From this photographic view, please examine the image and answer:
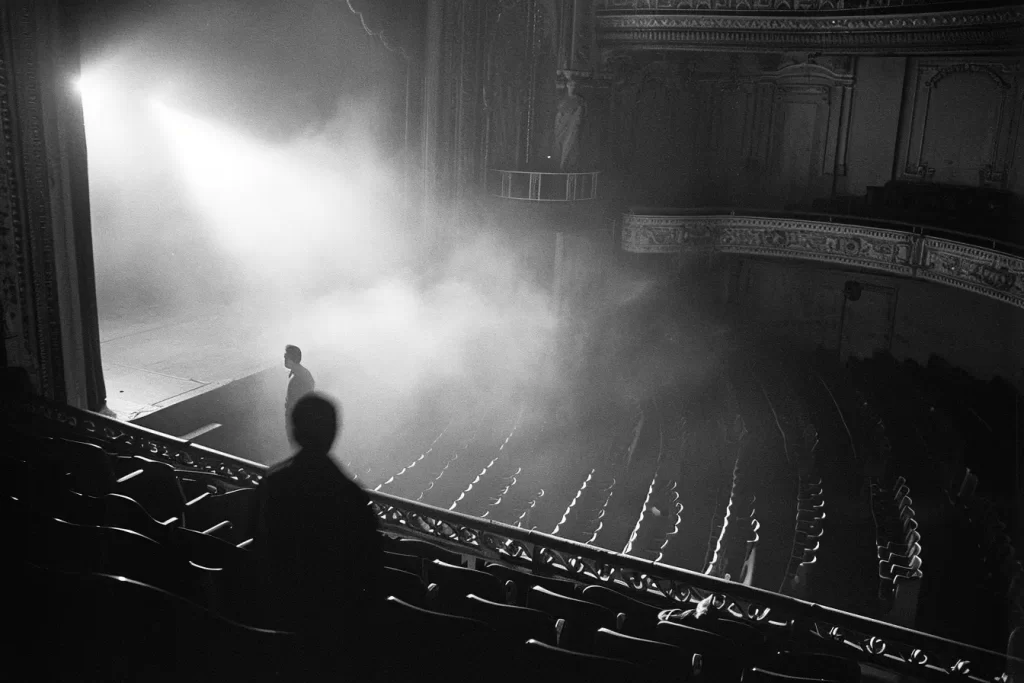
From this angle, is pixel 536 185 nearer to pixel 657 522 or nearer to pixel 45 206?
pixel 657 522

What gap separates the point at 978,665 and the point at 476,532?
2597mm

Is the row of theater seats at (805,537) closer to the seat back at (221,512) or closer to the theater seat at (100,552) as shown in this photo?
the seat back at (221,512)

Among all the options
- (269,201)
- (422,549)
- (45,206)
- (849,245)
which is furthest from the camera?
(269,201)

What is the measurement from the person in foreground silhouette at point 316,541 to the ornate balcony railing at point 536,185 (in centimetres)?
916

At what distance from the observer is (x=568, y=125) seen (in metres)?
11.8

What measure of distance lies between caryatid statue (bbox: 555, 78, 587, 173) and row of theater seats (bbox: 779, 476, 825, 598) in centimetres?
611

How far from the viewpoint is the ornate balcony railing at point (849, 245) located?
30.4 ft

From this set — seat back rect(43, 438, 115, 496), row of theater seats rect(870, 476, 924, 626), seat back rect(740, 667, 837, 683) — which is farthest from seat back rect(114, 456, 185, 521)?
row of theater seats rect(870, 476, 924, 626)

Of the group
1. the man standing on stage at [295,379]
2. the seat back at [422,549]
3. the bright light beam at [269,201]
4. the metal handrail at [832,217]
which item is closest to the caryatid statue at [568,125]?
the metal handrail at [832,217]

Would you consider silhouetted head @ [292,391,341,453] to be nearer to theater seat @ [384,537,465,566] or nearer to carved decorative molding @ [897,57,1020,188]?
theater seat @ [384,537,465,566]

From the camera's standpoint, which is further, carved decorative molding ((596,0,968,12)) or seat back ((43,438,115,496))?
carved decorative molding ((596,0,968,12))

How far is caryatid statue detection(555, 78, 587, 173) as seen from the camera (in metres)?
11.8

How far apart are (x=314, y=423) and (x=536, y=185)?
9227mm

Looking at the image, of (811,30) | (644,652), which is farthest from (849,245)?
(644,652)
